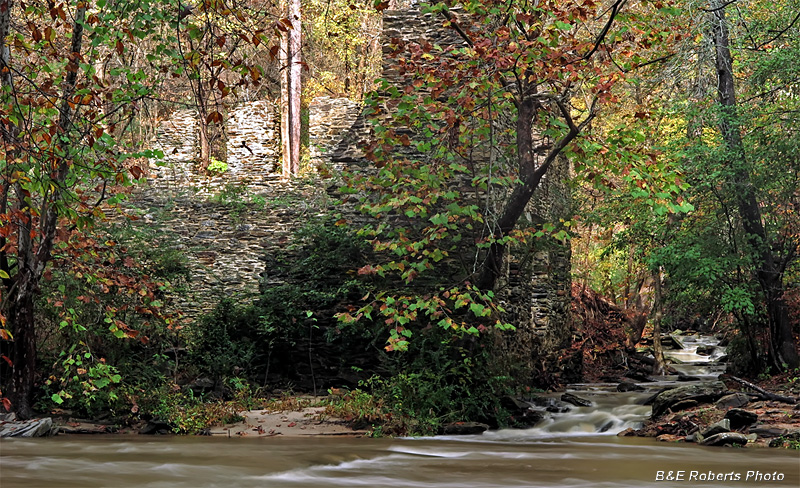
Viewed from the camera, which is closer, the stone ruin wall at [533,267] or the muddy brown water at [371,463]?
the muddy brown water at [371,463]

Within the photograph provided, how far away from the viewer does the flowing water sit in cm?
575

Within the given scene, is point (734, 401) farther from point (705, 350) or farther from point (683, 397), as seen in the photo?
point (705, 350)

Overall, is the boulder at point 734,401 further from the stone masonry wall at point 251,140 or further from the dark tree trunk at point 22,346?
the stone masonry wall at point 251,140

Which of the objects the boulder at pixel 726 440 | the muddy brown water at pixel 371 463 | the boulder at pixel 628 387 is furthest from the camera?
the boulder at pixel 628 387

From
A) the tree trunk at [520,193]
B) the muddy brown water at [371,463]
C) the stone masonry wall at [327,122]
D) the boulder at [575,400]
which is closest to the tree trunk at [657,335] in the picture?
the boulder at [575,400]

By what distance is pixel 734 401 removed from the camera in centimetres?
1024

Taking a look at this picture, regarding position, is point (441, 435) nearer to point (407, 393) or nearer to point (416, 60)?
point (407, 393)

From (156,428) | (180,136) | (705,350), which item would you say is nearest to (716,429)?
(156,428)

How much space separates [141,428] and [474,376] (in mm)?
4642

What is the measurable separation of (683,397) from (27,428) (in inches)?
348

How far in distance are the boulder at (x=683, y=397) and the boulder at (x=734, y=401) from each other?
0.73 feet

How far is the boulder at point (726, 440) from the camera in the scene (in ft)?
27.3

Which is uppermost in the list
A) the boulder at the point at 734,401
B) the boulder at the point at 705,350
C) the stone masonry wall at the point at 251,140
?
the stone masonry wall at the point at 251,140

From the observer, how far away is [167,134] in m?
21.3
